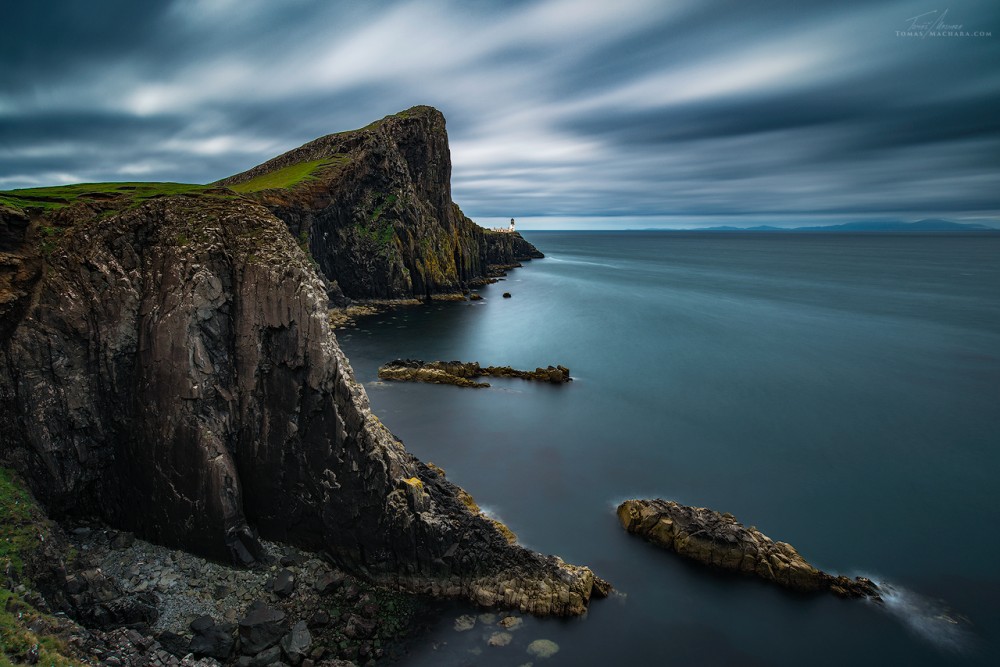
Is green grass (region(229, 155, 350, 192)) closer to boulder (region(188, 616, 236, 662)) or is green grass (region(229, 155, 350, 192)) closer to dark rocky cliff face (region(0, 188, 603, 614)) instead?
dark rocky cliff face (region(0, 188, 603, 614))

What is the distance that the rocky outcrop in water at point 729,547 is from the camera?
24.3 meters

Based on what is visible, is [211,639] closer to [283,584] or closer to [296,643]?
[296,643]

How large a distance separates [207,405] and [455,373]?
3722 cm

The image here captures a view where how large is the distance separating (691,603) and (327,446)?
18.0 metres

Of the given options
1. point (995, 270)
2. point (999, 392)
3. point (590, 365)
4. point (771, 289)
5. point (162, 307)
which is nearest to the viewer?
point (162, 307)

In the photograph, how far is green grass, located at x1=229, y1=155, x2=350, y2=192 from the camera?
8244cm

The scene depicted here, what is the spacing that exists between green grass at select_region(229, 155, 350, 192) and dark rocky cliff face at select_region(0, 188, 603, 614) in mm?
63237

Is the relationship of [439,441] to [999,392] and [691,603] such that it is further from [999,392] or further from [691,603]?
[999,392]

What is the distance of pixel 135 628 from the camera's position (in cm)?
1670

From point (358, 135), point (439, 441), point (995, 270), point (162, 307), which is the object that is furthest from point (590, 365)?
point (995, 270)

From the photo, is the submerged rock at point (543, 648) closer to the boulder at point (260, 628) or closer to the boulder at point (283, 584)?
the boulder at point (260, 628)

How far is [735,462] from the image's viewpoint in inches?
1492

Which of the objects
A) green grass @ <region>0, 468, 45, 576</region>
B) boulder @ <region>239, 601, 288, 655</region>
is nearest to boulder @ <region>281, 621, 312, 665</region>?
boulder @ <region>239, 601, 288, 655</region>

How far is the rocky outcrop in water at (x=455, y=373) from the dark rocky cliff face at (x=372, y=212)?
1683 inches
